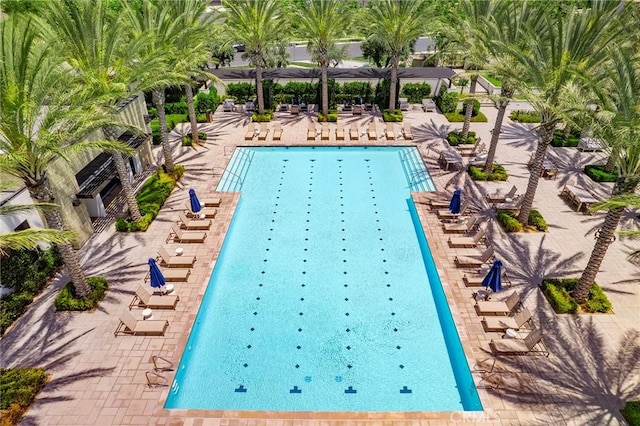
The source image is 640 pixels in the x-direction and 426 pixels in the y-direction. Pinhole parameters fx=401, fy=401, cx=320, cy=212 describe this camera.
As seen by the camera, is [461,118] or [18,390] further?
[461,118]

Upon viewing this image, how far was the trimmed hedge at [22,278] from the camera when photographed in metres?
13.6

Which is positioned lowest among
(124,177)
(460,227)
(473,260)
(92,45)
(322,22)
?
(473,260)

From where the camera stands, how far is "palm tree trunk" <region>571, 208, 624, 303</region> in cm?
1245

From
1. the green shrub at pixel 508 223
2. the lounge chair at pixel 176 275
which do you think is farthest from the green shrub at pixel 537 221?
the lounge chair at pixel 176 275

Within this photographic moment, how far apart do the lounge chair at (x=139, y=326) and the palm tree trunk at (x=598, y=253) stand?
1420 centimetres

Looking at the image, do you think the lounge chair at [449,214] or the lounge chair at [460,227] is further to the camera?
the lounge chair at [449,214]

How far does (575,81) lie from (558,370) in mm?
10016

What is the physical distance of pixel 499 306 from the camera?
536 inches

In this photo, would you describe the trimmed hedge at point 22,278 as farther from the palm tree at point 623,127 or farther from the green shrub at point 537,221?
the green shrub at point 537,221

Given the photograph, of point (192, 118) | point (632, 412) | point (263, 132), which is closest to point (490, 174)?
point (632, 412)

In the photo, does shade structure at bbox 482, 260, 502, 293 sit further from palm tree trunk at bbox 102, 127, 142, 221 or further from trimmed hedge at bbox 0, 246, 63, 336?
trimmed hedge at bbox 0, 246, 63, 336

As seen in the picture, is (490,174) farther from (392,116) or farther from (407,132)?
(392,116)

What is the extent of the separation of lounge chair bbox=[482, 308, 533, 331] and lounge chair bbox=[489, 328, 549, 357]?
17.6 inches

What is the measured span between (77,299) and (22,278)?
2.17 meters
